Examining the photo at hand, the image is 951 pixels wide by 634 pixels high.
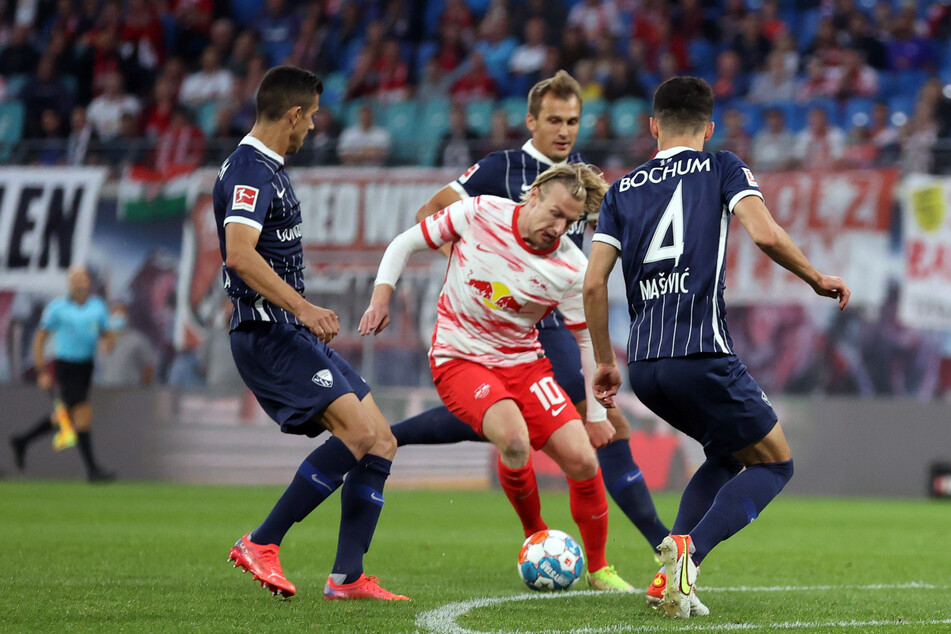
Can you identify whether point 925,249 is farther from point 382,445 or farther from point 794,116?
point 382,445

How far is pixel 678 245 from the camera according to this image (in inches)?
186

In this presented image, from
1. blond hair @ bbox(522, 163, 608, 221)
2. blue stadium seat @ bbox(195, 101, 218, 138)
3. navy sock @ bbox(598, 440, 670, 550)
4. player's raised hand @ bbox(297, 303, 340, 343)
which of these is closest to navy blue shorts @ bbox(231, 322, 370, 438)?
player's raised hand @ bbox(297, 303, 340, 343)

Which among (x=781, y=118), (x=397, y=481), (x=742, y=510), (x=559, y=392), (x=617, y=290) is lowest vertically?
(x=397, y=481)

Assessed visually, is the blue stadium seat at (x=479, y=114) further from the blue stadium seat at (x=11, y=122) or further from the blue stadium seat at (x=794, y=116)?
the blue stadium seat at (x=11, y=122)

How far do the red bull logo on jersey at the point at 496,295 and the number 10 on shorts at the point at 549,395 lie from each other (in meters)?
0.36

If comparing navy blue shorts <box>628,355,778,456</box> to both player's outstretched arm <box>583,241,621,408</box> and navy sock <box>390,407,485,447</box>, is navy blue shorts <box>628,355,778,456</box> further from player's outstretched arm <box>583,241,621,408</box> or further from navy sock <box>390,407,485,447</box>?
navy sock <box>390,407,485,447</box>

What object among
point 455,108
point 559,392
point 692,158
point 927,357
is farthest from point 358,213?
point 692,158

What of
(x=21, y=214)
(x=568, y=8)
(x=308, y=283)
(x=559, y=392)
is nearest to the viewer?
(x=559, y=392)

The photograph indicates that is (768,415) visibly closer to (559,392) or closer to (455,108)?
(559,392)

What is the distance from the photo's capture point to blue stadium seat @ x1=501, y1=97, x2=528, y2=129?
14461mm

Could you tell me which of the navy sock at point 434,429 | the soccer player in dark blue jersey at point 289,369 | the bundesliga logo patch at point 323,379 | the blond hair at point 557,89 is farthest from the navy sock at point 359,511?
the blond hair at point 557,89

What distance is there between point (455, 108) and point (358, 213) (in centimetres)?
188

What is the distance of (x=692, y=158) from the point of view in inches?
190

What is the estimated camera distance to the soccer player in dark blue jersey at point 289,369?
197 inches
